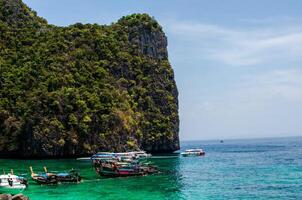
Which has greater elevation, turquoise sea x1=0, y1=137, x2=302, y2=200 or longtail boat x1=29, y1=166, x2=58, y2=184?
longtail boat x1=29, y1=166, x2=58, y2=184

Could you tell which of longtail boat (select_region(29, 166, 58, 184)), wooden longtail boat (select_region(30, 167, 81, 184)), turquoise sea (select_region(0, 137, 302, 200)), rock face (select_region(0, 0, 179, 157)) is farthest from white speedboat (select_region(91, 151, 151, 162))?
longtail boat (select_region(29, 166, 58, 184))

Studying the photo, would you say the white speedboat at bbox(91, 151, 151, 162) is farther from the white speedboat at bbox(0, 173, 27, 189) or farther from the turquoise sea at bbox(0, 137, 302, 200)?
the white speedboat at bbox(0, 173, 27, 189)

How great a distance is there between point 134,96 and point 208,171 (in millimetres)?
49486

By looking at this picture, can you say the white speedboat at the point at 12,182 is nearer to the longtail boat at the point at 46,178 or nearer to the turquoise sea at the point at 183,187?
the turquoise sea at the point at 183,187

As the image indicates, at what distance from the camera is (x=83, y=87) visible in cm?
9944

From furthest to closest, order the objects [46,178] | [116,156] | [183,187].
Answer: [116,156]
[46,178]
[183,187]

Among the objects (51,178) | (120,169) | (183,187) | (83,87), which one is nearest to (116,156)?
(120,169)

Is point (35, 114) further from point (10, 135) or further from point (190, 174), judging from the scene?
point (190, 174)

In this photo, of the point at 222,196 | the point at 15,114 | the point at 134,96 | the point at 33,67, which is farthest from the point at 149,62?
the point at 222,196

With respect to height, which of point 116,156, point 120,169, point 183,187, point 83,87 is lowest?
point 183,187

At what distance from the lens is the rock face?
91.6m

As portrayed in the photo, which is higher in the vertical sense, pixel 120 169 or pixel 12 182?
pixel 120 169

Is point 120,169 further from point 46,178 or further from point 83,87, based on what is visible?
point 83,87

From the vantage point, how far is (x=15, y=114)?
314 ft
